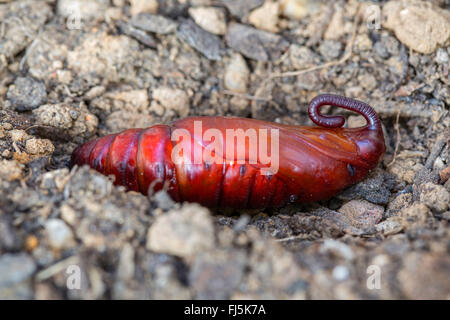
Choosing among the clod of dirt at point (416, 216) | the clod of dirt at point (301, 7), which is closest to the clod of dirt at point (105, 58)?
the clod of dirt at point (301, 7)

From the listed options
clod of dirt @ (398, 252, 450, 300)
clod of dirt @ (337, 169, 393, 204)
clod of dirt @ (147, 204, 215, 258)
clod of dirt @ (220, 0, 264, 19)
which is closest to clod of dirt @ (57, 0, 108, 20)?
clod of dirt @ (220, 0, 264, 19)

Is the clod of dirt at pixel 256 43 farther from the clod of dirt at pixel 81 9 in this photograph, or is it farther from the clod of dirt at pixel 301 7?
the clod of dirt at pixel 81 9

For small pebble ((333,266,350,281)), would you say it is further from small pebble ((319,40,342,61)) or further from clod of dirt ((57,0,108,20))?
clod of dirt ((57,0,108,20))

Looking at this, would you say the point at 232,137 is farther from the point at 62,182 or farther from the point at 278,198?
the point at 62,182

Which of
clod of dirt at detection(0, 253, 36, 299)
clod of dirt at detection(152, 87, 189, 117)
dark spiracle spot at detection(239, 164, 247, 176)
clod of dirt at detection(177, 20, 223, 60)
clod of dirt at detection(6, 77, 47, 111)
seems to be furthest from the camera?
clod of dirt at detection(177, 20, 223, 60)

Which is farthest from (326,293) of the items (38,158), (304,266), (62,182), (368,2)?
(368,2)
